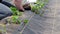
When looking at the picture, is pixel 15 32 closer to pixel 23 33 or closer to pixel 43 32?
pixel 23 33

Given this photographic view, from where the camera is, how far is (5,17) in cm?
368

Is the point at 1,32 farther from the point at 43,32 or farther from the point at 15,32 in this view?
the point at 43,32

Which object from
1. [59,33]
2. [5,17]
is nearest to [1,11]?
[5,17]

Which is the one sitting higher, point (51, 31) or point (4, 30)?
point (4, 30)

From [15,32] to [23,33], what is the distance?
139 millimetres

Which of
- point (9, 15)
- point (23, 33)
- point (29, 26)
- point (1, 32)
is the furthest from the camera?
point (9, 15)

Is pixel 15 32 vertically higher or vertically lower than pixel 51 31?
higher

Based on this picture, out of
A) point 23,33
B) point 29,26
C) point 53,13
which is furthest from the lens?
point 53,13

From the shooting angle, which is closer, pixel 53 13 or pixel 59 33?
pixel 59 33

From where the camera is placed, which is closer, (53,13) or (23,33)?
(23,33)

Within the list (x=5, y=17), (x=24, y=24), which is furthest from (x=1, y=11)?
(x=24, y=24)

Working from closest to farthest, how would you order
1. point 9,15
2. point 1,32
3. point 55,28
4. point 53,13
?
point 1,32 < point 55,28 < point 9,15 < point 53,13

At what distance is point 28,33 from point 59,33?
25.9 inches

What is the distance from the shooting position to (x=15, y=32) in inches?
112
